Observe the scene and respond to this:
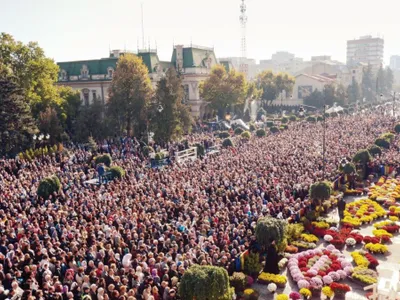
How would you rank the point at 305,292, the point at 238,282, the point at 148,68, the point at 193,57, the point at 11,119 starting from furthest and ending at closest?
the point at 193,57, the point at 148,68, the point at 11,119, the point at 238,282, the point at 305,292

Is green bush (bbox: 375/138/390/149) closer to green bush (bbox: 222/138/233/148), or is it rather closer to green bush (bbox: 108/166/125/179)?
green bush (bbox: 222/138/233/148)

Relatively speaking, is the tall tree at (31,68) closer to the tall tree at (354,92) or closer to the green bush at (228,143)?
the green bush at (228,143)

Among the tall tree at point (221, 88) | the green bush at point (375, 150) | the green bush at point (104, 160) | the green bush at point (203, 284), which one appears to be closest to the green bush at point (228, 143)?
the green bush at point (375, 150)

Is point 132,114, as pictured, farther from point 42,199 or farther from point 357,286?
point 357,286

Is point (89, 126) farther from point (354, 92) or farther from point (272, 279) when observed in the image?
point (354, 92)

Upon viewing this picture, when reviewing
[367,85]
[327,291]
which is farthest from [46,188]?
[367,85]
